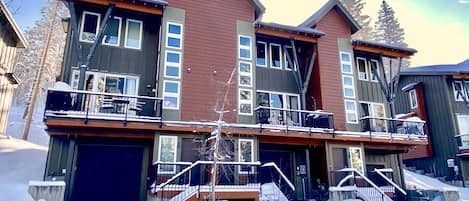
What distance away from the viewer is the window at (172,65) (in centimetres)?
1398

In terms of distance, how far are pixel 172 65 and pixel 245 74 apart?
11.2 feet

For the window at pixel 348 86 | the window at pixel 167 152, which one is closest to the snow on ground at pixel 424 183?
the window at pixel 348 86

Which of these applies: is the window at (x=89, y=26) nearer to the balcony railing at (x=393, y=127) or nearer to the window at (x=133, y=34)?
the window at (x=133, y=34)

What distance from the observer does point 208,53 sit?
14875mm

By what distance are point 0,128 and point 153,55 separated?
1206 centimetres

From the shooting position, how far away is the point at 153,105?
14070mm

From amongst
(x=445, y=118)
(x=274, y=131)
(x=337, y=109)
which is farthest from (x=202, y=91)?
(x=445, y=118)

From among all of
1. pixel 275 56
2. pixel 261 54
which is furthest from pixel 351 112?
pixel 261 54

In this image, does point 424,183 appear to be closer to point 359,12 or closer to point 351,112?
point 351,112

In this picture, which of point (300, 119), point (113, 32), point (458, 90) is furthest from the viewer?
point (458, 90)

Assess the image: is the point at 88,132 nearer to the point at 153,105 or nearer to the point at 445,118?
the point at 153,105

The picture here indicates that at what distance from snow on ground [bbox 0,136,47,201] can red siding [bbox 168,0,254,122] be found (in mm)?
6267

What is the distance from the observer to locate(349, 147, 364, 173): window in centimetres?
1598

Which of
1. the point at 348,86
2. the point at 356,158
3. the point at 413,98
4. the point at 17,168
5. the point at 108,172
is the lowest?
the point at 108,172
